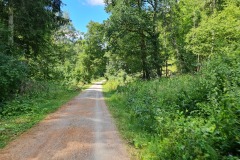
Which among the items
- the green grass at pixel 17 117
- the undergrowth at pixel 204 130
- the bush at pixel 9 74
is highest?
the bush at pixel 9 74

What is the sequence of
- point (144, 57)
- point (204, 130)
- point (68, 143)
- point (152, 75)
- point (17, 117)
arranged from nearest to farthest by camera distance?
point (204, 130) → point (68, 143) → point (17, 117) → point (144, 57) → point (152, 75)

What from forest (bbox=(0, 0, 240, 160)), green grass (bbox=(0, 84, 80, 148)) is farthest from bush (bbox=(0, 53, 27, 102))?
green grass (bbox=(0, 84, 80, 148))

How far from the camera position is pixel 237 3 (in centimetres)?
2623

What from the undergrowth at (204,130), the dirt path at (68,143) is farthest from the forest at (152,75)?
the dirt path at (68,143)

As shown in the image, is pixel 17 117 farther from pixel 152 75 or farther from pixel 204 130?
pixel 152 75

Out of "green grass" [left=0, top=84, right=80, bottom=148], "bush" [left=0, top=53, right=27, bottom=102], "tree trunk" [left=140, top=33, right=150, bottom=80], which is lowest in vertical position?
"green grass" [left=0, top=84, right=80, bottom=148]

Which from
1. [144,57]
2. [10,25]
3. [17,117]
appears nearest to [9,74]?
[17,117]

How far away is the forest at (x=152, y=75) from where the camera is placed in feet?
14.3

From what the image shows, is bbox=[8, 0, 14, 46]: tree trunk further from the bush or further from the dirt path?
the dirt path

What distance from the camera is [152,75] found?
81.5 feet

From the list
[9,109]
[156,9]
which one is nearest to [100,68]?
[156,9]

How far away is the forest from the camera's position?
4.36m

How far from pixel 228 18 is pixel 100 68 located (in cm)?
3683

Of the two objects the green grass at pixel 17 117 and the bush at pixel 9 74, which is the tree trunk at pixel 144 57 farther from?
the bush at pixel 9 74
